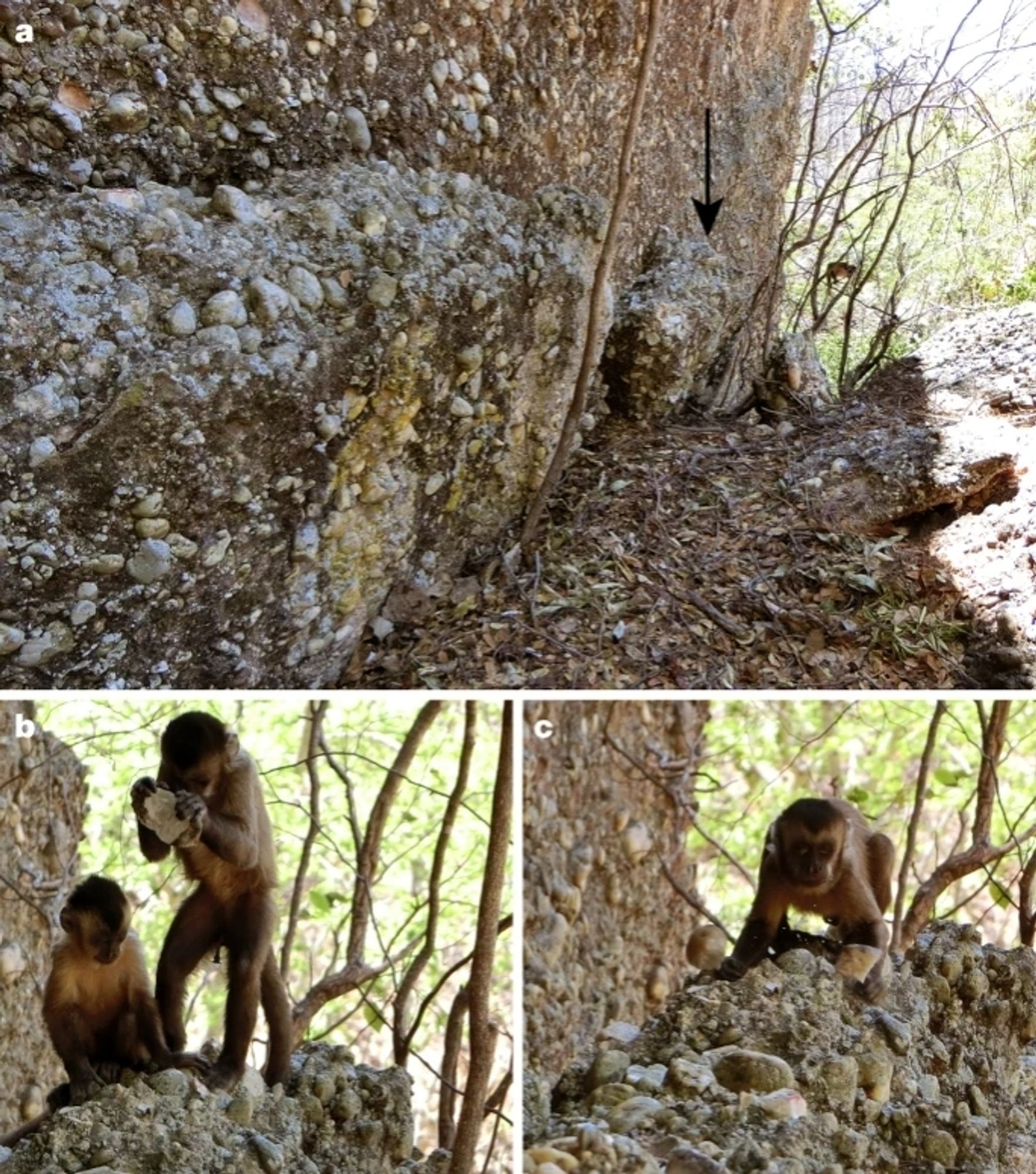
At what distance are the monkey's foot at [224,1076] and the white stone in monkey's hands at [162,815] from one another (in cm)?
37

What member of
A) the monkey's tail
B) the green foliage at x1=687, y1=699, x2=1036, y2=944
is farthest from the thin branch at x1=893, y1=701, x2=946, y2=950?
the monkey's tail

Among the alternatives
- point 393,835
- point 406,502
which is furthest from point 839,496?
point 393,835

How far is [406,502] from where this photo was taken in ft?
9.00

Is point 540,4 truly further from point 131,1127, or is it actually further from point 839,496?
point 131,1127

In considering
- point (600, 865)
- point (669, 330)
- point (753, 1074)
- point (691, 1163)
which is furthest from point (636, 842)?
point (669, 330)

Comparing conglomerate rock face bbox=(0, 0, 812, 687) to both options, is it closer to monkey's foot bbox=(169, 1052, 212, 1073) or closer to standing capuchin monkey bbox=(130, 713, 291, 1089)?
standing capuchin monkey bbox=(130, 713, 291, 1089)

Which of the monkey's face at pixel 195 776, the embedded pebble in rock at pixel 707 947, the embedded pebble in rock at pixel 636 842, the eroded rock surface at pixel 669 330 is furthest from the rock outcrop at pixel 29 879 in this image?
the eroded rock surface at pixel 669 330

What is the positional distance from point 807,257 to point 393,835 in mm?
3493

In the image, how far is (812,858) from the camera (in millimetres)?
1845

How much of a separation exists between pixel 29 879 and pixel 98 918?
4.6 inches

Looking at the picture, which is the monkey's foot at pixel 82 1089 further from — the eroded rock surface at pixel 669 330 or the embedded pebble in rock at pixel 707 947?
the eroded rock surface at pixel 669 330

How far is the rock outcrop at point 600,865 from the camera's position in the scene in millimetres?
1770

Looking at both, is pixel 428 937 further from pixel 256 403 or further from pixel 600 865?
pixel 256 403

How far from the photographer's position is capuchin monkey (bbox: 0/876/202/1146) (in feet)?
5.30
